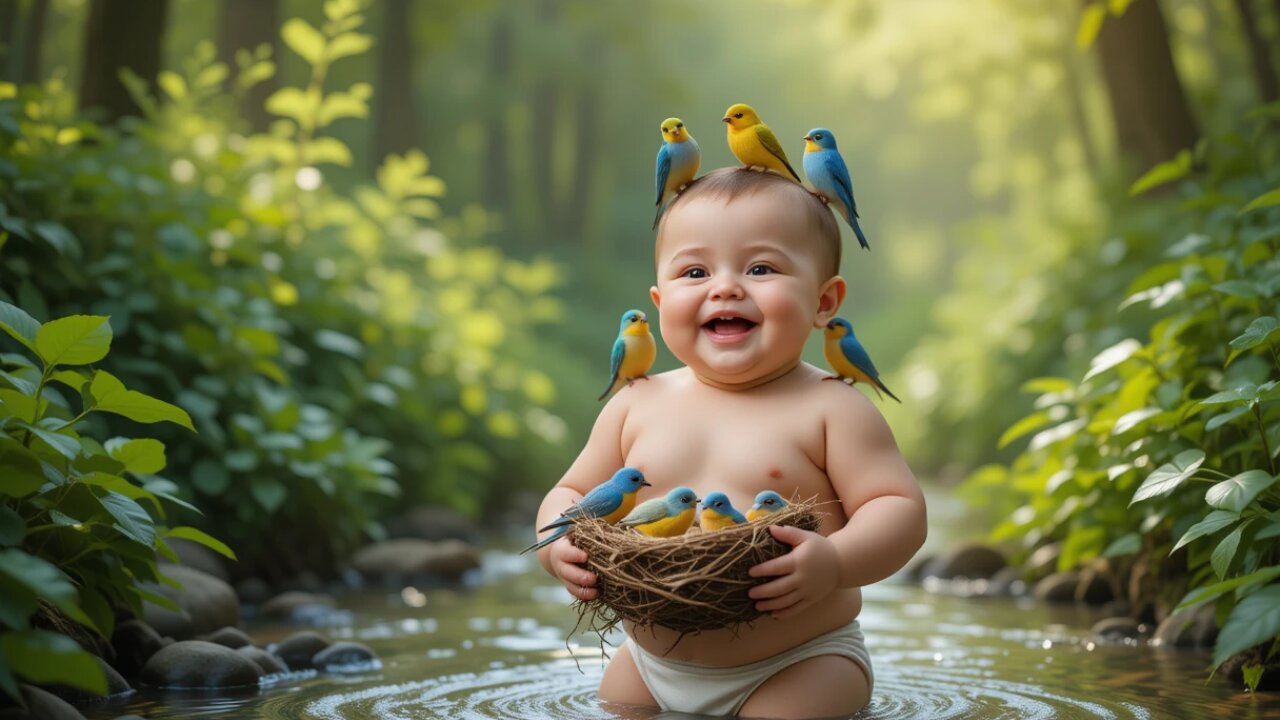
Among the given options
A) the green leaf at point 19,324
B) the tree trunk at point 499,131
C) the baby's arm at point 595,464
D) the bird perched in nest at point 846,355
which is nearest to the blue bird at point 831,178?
the bird perched in nest at point 846,355

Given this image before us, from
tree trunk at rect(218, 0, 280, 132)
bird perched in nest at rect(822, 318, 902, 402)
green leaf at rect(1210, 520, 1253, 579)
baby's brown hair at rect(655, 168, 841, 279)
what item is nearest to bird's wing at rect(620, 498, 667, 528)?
bird perched in nest at rect(822, 318, 902, 402)

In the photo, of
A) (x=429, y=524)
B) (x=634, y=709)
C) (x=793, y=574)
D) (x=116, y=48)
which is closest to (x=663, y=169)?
(x=793, y=574)

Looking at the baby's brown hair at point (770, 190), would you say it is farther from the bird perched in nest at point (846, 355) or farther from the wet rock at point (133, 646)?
the wet rock at point (133, 646)

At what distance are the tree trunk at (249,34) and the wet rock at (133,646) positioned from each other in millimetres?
9678

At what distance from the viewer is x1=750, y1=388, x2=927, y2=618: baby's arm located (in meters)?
2.89

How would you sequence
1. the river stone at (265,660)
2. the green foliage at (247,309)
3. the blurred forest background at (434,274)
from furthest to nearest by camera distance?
the green foliage at (247,309) → the blurred forest background at (434,274) → the river stone at (265,660)

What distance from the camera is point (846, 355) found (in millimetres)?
3535

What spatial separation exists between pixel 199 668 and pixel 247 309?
9.10ft

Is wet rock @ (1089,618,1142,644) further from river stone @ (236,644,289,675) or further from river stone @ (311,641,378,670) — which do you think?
river stone @ (236,644,289,675)

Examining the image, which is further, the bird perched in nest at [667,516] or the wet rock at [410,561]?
the wet rock at [410,561]

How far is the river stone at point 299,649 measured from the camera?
4.39 m

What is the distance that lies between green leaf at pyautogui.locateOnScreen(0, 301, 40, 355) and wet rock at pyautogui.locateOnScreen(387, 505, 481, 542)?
5191 mm

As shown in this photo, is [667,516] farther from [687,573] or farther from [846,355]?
[846,355]

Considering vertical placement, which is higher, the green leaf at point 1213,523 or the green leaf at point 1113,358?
the green leaf at point 1113,358
